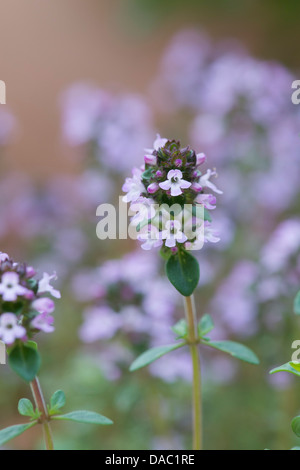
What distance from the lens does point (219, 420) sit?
1.61 m

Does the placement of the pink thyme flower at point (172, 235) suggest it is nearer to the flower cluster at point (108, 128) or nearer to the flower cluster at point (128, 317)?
the flower cluster at point (128, 317)

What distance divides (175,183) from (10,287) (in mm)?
242

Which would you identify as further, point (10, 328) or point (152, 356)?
point (152, 356)

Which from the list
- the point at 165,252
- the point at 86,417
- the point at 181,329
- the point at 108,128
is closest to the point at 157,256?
the point at 108,128

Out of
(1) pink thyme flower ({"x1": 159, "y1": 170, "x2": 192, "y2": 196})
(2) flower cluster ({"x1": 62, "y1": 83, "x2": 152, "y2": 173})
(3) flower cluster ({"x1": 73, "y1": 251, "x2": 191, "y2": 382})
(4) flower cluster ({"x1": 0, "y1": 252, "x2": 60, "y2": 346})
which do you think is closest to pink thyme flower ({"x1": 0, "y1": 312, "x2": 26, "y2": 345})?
(4) flower cluster ({"x1": 0, "y1": 252, "x2": 60, "y2": 346})

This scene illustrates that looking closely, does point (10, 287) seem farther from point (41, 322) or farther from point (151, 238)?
point (151, 238)

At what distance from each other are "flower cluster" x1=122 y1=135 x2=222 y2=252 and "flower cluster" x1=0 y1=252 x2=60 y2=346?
0.15 metres

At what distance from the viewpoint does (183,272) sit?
2.62 feet

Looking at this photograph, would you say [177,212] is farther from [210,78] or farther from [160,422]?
[210,78]

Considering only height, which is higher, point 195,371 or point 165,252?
point 165,252

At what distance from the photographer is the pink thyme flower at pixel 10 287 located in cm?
67

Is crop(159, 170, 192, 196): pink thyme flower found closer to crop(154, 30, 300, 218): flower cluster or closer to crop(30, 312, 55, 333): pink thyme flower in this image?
crop(30, 312, 55, 333): pink thyme flower

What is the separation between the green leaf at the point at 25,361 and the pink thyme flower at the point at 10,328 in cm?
3

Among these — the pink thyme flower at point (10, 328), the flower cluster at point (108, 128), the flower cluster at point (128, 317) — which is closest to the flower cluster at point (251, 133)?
the flower cluster at point (108, 128)
